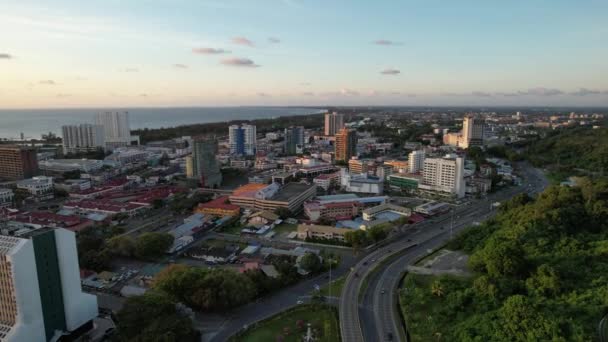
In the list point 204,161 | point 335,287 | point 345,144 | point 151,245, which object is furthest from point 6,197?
point 345,144

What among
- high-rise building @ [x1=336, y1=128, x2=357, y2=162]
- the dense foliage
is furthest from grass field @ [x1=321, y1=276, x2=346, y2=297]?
high-rise building @ [x1=336, y1=128, x2=357, y2=162]

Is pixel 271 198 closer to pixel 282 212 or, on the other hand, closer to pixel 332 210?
pixel 282 212

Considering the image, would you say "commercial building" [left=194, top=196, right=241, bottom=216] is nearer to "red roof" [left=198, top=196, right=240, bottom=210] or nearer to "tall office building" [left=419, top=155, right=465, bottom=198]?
"red roof" [left=198, top=196, right=240, bottom=210]

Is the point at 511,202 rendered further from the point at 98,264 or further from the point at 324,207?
the point at 98,264

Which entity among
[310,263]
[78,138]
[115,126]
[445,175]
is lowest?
[310,263]

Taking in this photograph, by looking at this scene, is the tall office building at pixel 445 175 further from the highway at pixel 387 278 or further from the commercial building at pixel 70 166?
the commercial building at pixel 70 166

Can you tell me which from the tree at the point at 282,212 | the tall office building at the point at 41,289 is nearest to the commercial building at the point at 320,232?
the tree at the point at 282,212
